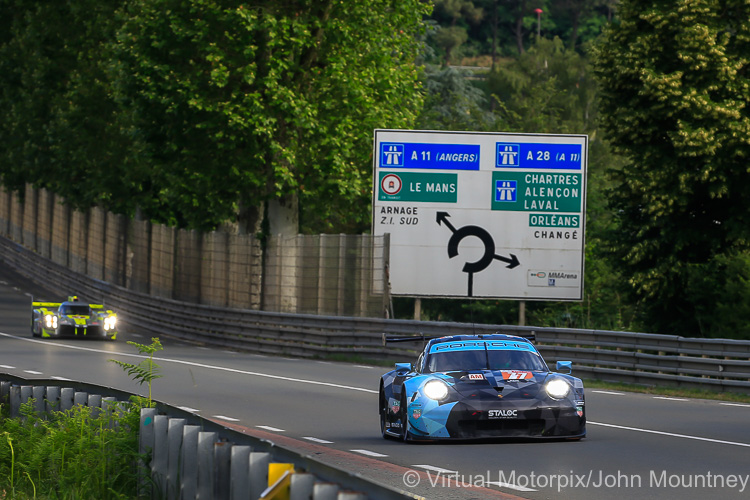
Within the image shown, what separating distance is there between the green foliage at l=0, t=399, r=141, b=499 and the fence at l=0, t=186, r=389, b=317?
72.5ft

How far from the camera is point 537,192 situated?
34.4 m

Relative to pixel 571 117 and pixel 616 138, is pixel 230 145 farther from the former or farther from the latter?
pixel 571 117

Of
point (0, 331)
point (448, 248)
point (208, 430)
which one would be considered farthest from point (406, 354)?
point (208, 430)

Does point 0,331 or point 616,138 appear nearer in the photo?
point 616,138

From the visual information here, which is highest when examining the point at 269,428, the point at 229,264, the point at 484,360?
the point at 229,264

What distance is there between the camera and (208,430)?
937 cm

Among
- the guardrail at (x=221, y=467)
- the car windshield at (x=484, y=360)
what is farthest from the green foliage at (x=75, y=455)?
the car windshield at (x=484, y=360)

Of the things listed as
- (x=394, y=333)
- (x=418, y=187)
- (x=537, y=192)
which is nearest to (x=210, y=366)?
(x=394, y=333)

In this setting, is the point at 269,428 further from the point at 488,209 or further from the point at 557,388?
the point at 488,209

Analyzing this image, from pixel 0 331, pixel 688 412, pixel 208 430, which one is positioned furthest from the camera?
pixel 0 331

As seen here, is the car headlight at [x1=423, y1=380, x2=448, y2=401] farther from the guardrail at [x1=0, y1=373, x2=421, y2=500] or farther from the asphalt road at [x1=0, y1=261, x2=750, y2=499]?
the guardrail at [x1=0, y1=373, x2=421, y2=500]

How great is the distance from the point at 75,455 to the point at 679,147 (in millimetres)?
22162

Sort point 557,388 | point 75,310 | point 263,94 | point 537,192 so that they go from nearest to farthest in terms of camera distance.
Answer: point 557,388
point 537,192
point 75,310
point 263,94

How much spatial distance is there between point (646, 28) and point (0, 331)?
2199 cm
